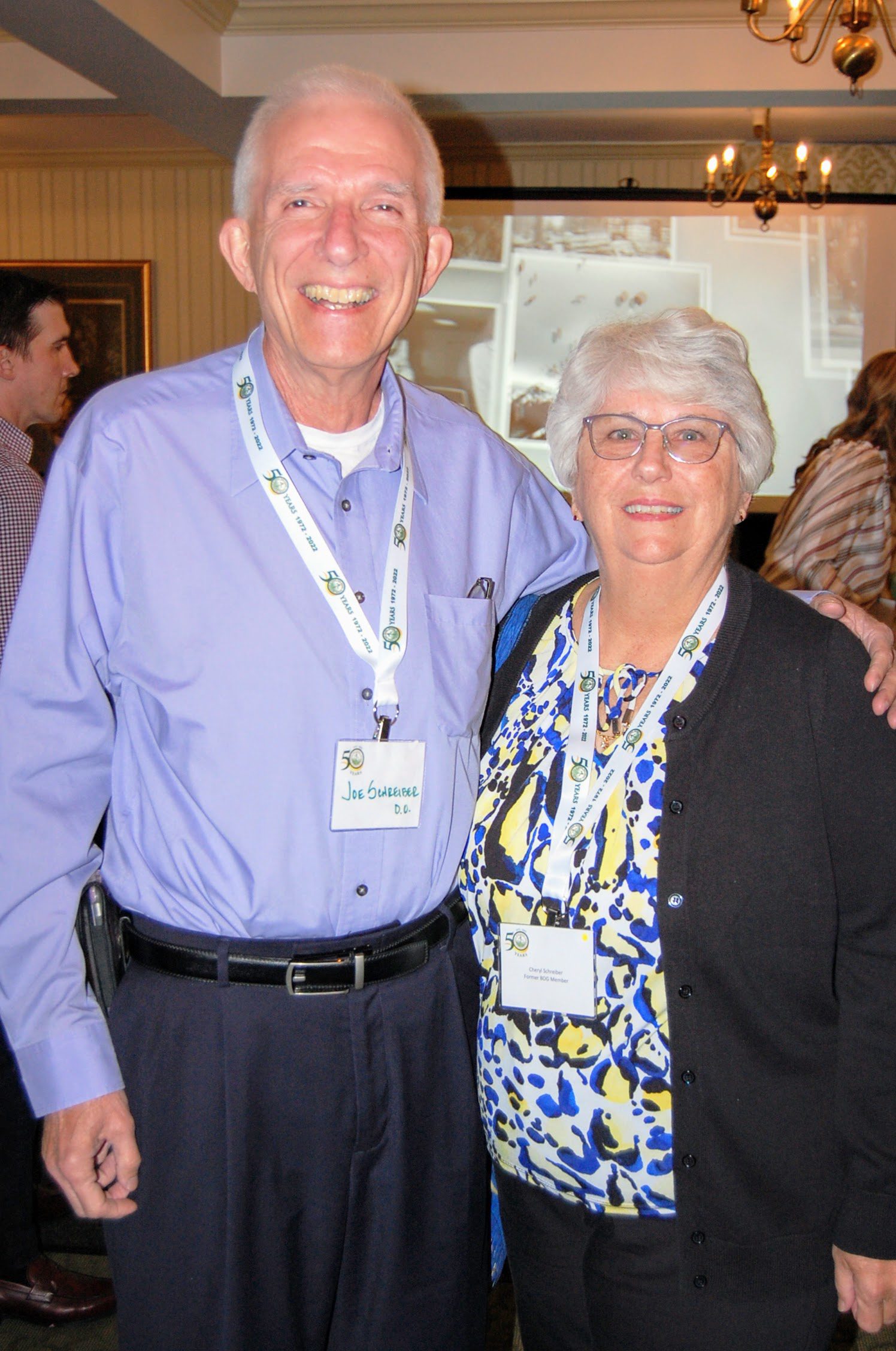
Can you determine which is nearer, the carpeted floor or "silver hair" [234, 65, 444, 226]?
"silver hair" [234, 65, 444, 226]

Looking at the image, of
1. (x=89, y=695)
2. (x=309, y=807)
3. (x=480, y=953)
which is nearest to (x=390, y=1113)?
(x=480, y=953)

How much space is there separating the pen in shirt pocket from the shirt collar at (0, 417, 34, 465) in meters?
1.82

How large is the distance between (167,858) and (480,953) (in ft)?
1.50

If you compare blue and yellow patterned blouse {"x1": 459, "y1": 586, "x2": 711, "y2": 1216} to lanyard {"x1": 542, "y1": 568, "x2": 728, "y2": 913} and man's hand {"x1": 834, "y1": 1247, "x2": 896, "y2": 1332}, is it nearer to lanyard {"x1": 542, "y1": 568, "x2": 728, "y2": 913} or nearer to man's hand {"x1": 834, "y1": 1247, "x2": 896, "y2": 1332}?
lanyard {"x1": 542, "y1": 568, "x2": 728, "y2": 913}

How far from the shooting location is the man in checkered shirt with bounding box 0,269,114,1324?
2.50m

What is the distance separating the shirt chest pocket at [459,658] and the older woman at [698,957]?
14 centimetres

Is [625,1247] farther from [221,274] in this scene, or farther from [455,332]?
[221,274]

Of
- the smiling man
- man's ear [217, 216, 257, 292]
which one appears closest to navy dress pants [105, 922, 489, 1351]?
the smiling man

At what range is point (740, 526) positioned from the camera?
706cm

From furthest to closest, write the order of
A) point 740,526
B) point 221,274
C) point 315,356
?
point 221,274
point 740,526
point 315,356

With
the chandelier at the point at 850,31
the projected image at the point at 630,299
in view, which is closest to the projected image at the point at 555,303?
the projected image at the point at 630,299

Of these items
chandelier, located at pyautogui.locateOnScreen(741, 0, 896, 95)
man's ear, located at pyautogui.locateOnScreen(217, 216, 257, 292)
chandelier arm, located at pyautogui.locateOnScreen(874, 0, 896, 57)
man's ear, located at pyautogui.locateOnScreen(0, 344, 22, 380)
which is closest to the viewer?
man's ear, located at pyautogui.locateOnScreen(217, 216, 257, 292)

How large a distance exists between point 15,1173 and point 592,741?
5.98 feet

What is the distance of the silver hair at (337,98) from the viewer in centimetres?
156
